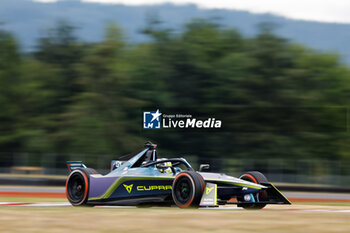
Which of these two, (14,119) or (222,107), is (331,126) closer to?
(222,107)

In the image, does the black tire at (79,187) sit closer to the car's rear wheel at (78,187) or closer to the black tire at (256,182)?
the car's rear wheel at (78,187)

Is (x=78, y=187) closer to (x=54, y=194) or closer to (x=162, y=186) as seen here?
(x=162, y=186)

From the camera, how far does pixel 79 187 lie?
13.2 metres

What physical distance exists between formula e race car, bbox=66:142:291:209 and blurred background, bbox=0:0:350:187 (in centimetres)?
2257

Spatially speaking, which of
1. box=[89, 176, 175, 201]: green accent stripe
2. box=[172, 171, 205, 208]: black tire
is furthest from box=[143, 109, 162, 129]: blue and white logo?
box=[172, 171, 205, 208]: black tire

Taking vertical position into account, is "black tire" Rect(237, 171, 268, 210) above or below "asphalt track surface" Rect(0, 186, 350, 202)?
above

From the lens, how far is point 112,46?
45719 millimetres

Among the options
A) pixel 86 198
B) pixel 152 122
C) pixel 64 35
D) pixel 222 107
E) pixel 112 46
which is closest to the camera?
pixel 86 198

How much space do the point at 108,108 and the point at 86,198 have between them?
28.2 meters

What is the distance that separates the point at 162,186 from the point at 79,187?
2.56 m

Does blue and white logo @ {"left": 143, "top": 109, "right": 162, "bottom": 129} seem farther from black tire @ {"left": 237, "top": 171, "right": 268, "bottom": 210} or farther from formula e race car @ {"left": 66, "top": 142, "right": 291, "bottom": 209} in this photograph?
black tire @ {"left": 237, "top": 171, "right": 268, "bottom": 210}

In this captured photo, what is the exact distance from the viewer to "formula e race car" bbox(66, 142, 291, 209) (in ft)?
35.4

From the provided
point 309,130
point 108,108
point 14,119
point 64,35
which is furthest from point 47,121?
point 309,130

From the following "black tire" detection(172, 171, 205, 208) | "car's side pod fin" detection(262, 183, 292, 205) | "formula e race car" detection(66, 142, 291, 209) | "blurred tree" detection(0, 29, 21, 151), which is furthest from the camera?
"blurred tree" detection(0, 29, 21, 151)
